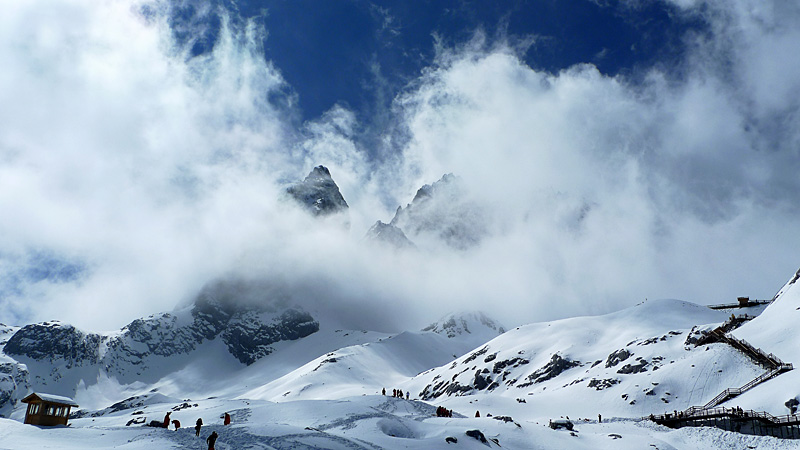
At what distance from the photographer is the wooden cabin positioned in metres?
42.7

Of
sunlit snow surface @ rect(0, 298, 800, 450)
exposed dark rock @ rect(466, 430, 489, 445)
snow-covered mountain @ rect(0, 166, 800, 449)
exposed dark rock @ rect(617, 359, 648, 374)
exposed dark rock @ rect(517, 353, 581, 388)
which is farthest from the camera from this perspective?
exposed dark rock @ rect(517, 353, 581, 388)

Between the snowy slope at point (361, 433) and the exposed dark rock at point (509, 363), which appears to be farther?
the exposed dark rock at point (509, 363)

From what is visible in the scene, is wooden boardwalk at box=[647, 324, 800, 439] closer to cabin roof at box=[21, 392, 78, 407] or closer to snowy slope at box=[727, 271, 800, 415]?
snowy slope at box=[727, 271, 800, 415]

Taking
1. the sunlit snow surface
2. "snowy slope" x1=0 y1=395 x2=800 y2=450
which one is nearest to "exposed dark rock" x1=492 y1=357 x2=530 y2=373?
the sunlit snow surface

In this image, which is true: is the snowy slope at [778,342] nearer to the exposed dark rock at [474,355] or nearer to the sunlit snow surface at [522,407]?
the sunlit snow surface at [522,407]

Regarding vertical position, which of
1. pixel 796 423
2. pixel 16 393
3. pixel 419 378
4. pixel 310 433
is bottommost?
pixel 796 423

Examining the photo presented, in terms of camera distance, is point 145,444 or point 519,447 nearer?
point 145,444

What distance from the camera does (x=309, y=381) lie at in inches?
5084

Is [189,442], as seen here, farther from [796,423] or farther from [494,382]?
[494,382]

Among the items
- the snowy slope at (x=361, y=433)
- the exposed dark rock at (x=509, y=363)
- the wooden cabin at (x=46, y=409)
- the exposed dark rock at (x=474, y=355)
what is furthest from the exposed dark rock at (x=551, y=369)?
the wooden cabin at (x=46, y=409)

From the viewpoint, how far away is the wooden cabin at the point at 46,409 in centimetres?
4266

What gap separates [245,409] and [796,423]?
165ft

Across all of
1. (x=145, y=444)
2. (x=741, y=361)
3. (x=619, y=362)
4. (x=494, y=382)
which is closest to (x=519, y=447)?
(x=145, y=444)

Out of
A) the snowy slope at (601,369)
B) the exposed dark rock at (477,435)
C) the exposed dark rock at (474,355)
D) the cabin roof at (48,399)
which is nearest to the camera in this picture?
the exposed dark rock at (477,435)
